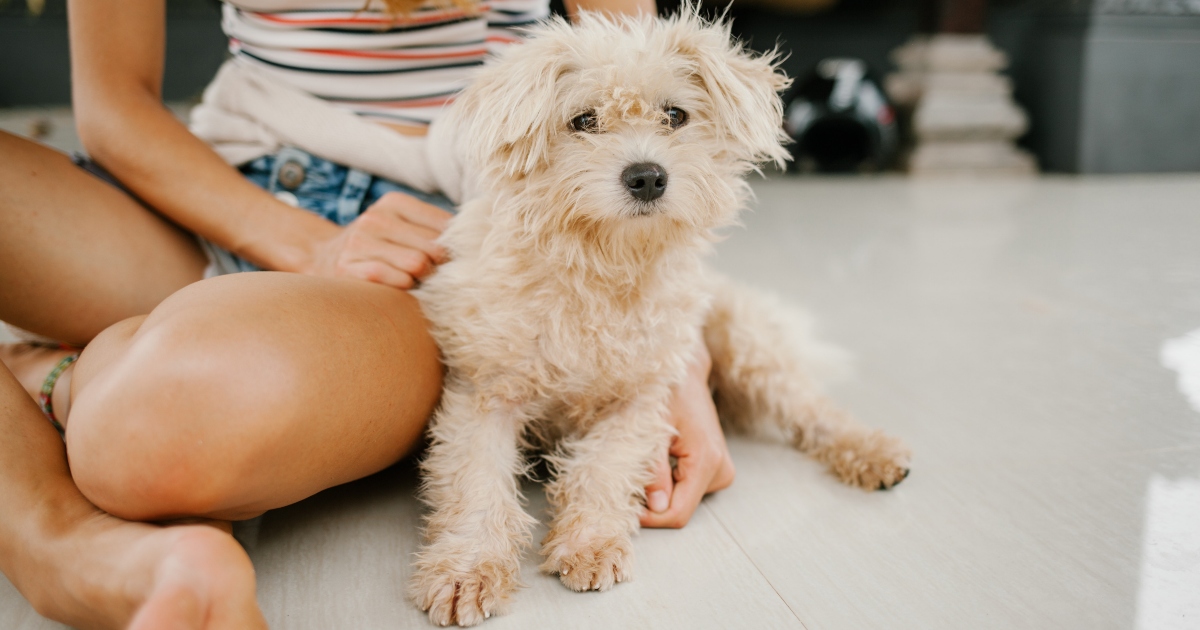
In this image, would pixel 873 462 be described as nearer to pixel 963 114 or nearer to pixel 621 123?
pixel 621 123

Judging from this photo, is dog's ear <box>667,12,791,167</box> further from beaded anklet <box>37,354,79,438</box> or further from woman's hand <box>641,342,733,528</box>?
beaded anklet <box>37,354,79,438</box>

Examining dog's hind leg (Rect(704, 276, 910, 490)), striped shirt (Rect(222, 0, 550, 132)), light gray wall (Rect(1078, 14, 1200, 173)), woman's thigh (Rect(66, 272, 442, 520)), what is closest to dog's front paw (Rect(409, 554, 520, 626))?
woman's thigh (Rect(66, 272, 442, 520))

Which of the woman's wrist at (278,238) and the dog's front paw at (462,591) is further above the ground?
the woman's wrist at (278,238)

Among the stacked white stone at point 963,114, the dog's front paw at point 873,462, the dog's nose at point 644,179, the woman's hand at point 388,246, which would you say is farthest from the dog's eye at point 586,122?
the stacked white stone at point 963,114

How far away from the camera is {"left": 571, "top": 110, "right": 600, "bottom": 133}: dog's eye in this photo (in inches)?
44.8

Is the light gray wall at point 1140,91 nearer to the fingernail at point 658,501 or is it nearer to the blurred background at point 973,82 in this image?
the blurred background at point 973,82

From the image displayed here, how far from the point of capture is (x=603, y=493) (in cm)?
116

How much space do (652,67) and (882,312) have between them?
1.62 meters

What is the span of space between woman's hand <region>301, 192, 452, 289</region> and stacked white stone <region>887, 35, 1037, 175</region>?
5.43 metres

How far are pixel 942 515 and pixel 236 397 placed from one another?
110 centimetres

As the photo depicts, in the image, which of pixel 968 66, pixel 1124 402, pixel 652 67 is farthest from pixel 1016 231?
pixel 652 67

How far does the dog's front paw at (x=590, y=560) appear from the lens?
3.42 feet

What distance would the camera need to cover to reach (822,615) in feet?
3.30

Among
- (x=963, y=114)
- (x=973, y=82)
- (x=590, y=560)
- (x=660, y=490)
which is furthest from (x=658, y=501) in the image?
(x=973, y=82)
